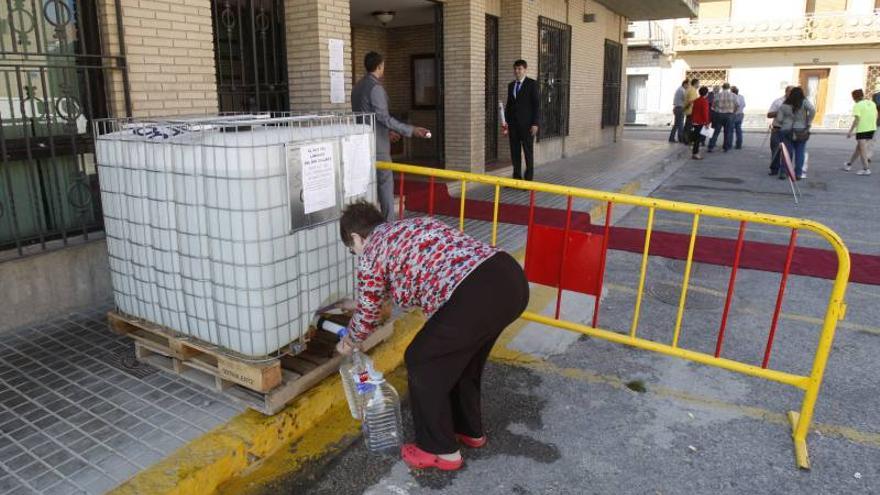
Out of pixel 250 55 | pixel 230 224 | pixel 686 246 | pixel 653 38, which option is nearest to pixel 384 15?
pixel 250 55

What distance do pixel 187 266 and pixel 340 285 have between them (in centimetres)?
84

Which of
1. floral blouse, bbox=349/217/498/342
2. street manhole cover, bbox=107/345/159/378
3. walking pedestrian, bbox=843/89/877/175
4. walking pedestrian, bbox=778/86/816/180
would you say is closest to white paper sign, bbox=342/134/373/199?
floral blouse, bbox=349/217/498/342

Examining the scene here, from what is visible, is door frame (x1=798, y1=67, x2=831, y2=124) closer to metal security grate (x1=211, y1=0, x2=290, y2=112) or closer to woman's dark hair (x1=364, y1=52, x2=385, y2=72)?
woman's dark hair (x1=364, y1=52, x2=385, y2=72)

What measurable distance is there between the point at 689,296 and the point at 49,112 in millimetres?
5567

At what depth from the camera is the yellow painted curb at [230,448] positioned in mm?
2744

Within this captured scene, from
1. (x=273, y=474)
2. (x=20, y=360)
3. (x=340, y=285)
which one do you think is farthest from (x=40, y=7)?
(x=273, y=474)

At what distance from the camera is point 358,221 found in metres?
2.96

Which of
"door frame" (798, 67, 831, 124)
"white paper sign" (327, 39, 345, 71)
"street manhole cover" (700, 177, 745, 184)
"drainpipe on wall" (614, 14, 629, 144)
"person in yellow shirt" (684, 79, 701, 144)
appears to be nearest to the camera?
"white paper sign" (327, 39, 345, 71)

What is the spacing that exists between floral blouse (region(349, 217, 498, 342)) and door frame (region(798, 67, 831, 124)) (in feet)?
117

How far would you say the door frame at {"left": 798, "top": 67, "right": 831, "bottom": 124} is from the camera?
32.2 metres

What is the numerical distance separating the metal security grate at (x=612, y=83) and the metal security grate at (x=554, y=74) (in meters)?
4.19

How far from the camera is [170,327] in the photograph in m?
3.53

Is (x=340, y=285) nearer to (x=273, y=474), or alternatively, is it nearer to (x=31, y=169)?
(x=273, y=474)

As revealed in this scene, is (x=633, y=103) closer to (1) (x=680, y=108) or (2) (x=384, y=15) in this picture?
(1) (x=680, y=108)
